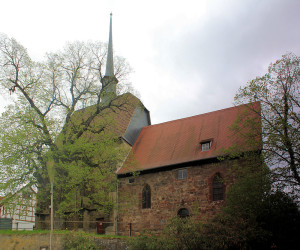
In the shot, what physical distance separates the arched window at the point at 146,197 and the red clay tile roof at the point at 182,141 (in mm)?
1458

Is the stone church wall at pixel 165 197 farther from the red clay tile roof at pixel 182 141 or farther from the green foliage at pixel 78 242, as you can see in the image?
the green foliage at pixel 78 242

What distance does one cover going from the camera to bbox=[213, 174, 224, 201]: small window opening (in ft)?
66.0

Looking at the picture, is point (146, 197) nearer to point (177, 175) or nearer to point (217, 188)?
point (177, 175)

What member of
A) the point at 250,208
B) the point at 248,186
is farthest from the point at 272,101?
the point at 250,208

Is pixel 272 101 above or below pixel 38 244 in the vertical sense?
above

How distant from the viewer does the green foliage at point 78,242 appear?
16406 millimetres

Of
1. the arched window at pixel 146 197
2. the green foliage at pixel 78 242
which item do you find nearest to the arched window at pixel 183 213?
the arched window at pixel 146 197

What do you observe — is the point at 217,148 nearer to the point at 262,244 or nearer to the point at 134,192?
the point at 134,192

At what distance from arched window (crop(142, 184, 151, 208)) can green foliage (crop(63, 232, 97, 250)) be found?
6457 millimetres

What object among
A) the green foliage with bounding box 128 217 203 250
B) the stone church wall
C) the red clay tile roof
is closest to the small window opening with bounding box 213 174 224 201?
the stone church wall

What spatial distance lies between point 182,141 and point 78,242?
10.9m

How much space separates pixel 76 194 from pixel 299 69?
49.8 feet

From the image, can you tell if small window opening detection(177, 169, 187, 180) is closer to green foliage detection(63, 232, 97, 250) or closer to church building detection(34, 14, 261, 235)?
church building detection(34, 14, 261, 235)

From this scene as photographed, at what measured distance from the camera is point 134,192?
78.2 ft
